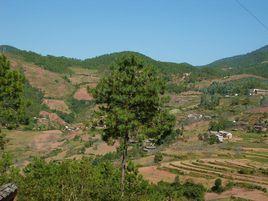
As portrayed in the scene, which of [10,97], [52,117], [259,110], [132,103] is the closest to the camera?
[132,103]

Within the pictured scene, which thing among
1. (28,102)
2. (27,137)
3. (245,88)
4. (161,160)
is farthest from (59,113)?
(28,102)

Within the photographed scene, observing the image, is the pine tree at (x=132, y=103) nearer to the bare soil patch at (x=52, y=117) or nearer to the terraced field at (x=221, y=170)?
the terraced field at (x=221, y=170)

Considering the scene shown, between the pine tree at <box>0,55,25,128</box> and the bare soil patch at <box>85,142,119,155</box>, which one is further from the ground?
the pine tree at <box>0,55,25,128</box>

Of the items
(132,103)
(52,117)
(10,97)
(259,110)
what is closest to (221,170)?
(132,103)

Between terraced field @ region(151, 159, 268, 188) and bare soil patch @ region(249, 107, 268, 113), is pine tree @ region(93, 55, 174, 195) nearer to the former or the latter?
terraced field @ region(151, 159, 268, 188)

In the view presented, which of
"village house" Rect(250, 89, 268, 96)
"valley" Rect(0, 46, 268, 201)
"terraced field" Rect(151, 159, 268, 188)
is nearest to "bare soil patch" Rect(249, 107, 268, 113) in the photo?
"valley" Rect(0, 46, 268, 201)

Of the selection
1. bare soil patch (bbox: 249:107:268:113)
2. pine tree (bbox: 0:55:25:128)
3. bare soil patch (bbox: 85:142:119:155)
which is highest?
pine tree (bbox: 0:55:25:128)

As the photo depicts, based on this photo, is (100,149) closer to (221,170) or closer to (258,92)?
(221,170)

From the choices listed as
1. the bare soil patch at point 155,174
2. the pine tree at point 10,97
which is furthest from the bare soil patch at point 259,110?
the pine tree at point 10,97

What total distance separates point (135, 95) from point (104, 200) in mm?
6115

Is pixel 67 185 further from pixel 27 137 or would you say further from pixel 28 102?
pixel 27 137

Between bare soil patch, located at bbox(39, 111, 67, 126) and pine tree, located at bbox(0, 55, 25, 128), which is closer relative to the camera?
pine tree, located at bbox(0, 55, 25, 128)

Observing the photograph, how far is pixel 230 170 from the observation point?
78.0m

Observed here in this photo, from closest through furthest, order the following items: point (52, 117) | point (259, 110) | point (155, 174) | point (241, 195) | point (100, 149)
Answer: point (241, 195)
point (155, 174)
point (100, 149)
point (259, 110)
point (52, 117)
